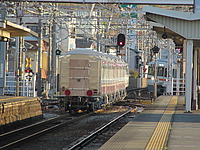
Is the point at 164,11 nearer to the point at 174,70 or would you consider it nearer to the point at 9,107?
the point at 9,107

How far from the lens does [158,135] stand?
1243 cm

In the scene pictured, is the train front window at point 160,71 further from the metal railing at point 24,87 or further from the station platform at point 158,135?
the station platform at point 158,135

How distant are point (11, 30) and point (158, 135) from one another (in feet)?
32.3

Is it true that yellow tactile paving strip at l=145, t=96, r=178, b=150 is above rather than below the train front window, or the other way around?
below

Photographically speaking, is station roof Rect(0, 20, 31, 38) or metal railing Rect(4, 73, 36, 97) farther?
metal railing Rect(4, 73, 36, 97)

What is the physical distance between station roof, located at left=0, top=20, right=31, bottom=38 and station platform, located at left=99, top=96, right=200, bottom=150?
6149 millimetres

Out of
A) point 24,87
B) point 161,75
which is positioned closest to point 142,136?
point 24,87

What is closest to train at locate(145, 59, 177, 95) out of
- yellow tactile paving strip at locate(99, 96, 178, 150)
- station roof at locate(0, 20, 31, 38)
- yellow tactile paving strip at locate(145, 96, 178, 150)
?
station roof at locate(0, 20, 31, 38)

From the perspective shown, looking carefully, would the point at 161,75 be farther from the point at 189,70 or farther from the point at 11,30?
the point at 11,30

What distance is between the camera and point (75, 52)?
2402 cm

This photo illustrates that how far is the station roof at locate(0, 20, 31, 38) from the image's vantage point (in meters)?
18.0

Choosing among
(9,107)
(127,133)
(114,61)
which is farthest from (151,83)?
(127,133)

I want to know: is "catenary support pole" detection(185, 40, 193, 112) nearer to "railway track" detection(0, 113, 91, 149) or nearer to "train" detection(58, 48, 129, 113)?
"railway track" detection(0, 113, 91, 149)

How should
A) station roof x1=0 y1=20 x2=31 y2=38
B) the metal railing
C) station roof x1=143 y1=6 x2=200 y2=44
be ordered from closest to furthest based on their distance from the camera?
1. station roof x1=0 y1=20 x2=31 y2=38
2. station roof x1=143 y1=6 x2=200 y2=44
3. the metal railing
